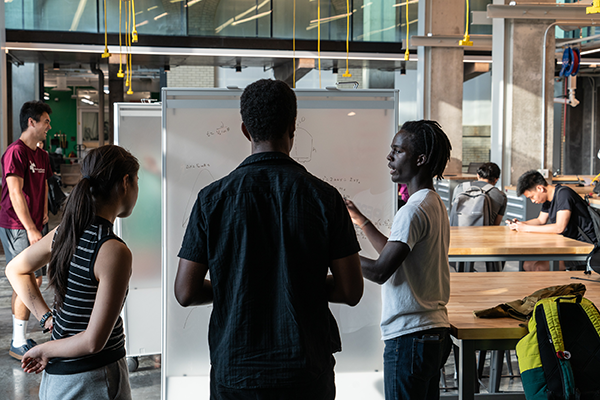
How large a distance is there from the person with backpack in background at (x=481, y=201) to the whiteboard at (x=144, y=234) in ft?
8.61

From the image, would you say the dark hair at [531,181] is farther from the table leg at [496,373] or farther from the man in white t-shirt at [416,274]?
the man in white t-shirt at [416,274]

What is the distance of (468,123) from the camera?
1772 cm

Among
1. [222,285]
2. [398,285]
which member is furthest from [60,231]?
[398,285]

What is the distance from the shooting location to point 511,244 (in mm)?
3738

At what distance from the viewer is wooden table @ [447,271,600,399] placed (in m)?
2.07

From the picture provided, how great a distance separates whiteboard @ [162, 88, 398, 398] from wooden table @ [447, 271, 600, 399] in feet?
1.83

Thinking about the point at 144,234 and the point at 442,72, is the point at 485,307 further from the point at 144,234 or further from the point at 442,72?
the point at 442,72

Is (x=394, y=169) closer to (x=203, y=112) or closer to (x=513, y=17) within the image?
(x=203, y=112)

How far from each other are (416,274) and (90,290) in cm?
101

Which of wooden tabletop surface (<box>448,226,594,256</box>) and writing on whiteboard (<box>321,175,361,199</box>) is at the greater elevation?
writing on whiteboard (<box>321,175,361,199</box>)

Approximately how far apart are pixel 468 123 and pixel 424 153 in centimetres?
1674

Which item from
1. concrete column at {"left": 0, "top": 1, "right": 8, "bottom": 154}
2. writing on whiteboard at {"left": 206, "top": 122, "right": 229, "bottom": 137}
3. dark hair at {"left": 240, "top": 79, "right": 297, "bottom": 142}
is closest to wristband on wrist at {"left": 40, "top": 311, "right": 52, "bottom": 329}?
dark hair at {"left": 240, "top": 79, "right": 297, "bottom": 142}

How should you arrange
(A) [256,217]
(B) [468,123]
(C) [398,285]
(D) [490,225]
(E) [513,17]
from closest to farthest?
1. (A) [256,217]
2. (C) [398,285]
3. (D) [490,225]
4. (E) [513,17]
5. (B) [468,123]

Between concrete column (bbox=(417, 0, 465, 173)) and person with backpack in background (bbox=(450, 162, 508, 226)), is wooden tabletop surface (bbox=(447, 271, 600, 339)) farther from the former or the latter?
concrete column (bbox=(417, 0, 465, 173))
